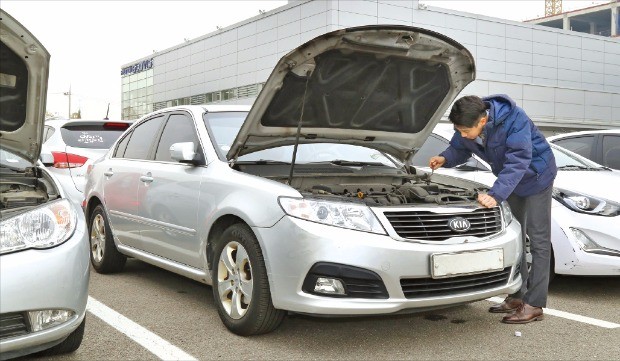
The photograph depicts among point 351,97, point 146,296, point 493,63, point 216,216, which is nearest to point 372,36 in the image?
point 351,97

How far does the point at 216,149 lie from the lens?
447 cm

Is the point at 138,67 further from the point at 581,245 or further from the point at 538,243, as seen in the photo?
the point at 538,243

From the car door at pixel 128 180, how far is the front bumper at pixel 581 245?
11.0 ft

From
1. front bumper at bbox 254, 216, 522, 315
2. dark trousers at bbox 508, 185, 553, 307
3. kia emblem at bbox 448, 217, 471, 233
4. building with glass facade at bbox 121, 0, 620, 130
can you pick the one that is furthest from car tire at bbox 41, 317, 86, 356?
building with glass facade at bbox 121, 0, 620, 130

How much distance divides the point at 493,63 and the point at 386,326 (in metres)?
36.2

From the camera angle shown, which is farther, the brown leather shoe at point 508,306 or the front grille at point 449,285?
the brown leather shoe at point 508,306

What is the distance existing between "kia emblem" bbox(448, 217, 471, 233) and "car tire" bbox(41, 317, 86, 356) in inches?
83.1

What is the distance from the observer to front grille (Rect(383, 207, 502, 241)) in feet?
11.6

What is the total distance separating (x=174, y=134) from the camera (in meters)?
5.09

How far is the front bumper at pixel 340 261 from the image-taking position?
3.38 metres

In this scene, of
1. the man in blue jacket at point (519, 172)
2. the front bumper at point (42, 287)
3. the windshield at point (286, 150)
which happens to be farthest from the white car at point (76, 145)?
the man in blue jacket at point (519, 172)

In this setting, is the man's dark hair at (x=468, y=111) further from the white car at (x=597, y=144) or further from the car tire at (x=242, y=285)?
the white car at (x=597, y=144)

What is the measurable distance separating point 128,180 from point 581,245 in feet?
12.2

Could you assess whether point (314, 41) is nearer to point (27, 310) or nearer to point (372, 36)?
point (372, 36)
